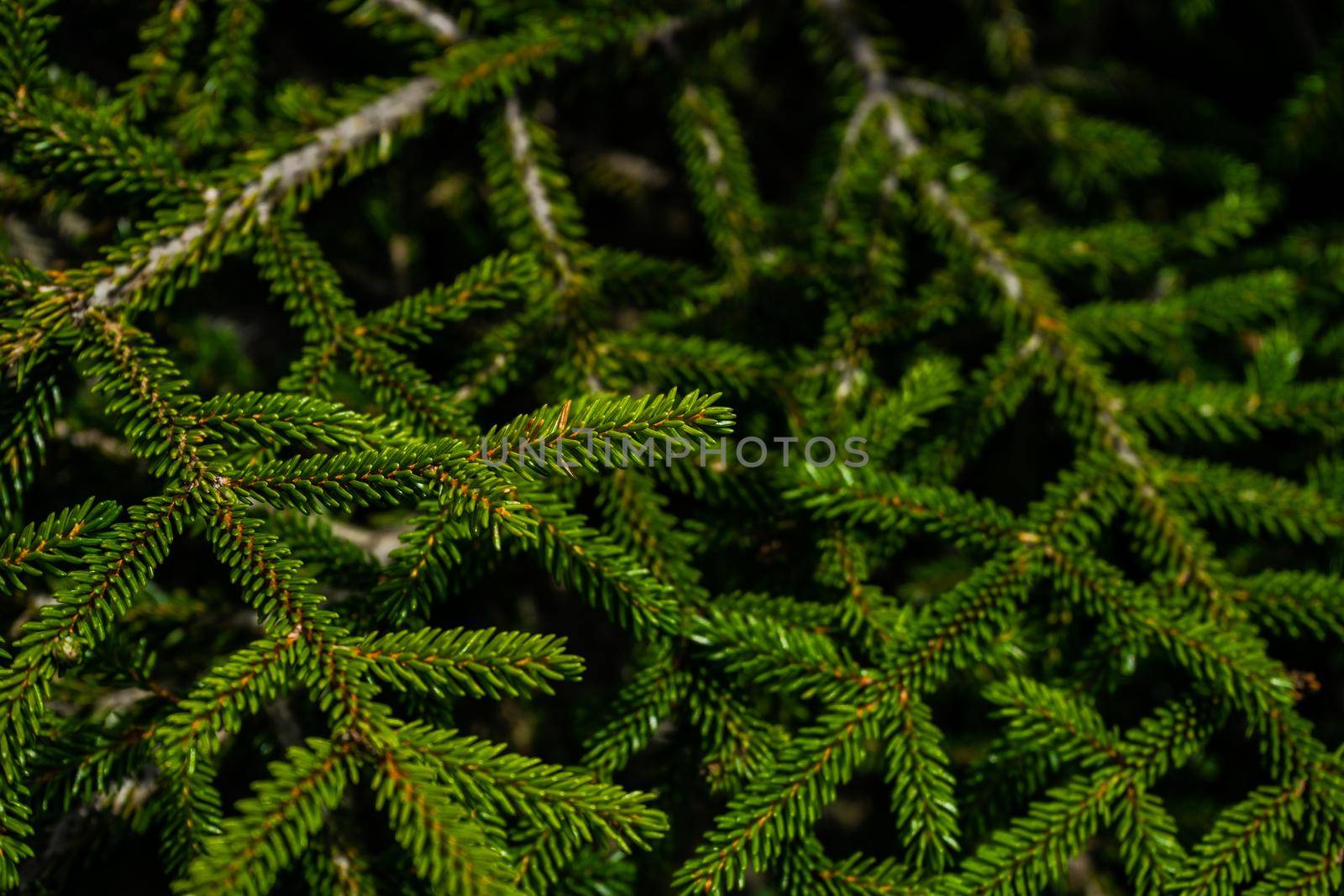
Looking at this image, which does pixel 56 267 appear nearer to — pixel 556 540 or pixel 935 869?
pixel 556 540

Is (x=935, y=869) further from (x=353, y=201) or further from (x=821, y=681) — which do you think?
→ (x=353, y=201)

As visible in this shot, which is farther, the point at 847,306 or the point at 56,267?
the point at 847,306

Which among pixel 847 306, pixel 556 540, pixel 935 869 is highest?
pixel 847 306

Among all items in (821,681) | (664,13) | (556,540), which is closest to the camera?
(556,540)

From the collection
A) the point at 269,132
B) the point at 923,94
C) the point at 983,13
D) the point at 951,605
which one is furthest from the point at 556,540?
the point at 983,13

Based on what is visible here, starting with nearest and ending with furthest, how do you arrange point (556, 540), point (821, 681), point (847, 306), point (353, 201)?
1. point (556, 540)
2. point (821, 681)
3. point (847, 306)
4. point (353, 201)

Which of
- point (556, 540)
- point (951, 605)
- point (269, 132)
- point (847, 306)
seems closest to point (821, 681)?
point (951, 605)

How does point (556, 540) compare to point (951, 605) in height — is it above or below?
above
